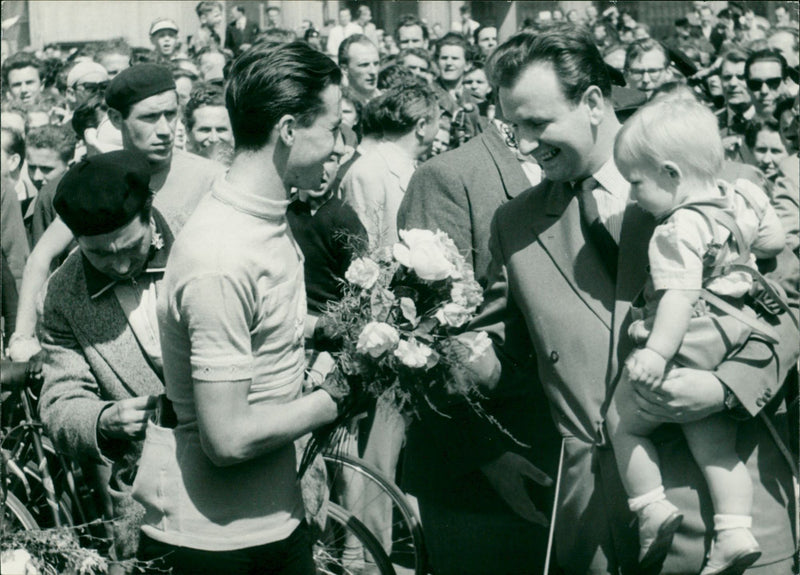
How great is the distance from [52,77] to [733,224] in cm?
1252

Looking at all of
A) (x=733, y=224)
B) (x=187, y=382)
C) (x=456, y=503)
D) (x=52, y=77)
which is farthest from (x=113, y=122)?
(x=52, y=77)

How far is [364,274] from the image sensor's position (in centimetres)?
327

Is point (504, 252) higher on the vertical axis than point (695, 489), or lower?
higher

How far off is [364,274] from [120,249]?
77 cm

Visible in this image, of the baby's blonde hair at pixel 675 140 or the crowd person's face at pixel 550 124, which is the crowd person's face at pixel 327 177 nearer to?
the crowd person's face at pixel 550 124

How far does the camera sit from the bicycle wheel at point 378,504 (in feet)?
16.2

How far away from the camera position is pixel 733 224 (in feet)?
10.2

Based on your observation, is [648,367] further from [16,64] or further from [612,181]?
[16,64]

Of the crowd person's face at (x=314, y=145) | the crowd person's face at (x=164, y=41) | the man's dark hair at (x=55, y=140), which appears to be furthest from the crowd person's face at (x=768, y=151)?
the crowd person's face at (x=164, y=41)

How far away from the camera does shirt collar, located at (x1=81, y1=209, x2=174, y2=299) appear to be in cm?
353

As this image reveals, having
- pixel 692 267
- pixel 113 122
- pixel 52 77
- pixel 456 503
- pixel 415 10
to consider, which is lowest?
pixel 415 10

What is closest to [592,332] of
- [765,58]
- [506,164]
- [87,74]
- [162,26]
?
[506,164]

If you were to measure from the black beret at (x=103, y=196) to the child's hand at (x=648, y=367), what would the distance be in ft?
5.08

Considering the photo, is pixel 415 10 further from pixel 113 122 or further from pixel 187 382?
pixel 187 382
